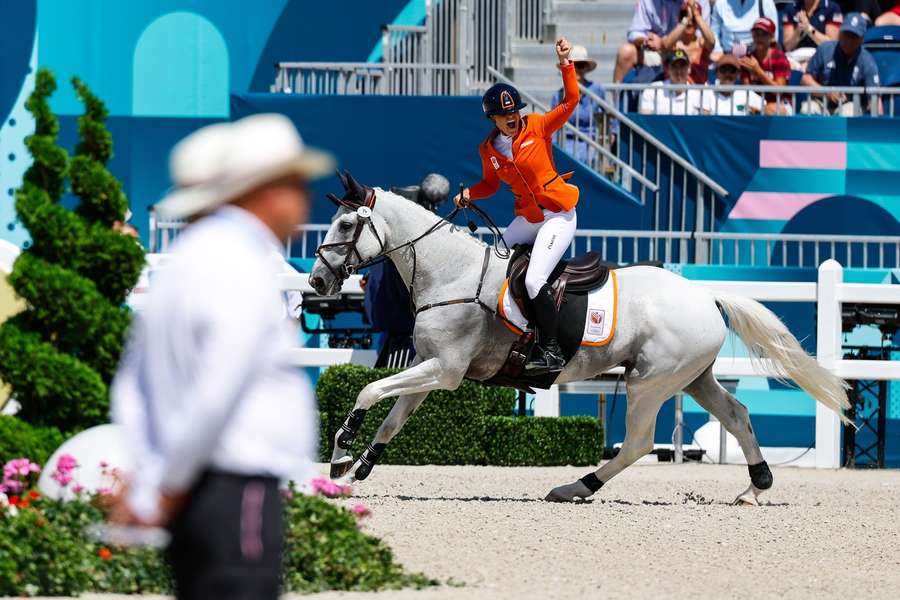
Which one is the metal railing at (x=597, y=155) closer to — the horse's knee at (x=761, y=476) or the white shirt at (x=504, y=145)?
the white shirt at (x=504, y=145)

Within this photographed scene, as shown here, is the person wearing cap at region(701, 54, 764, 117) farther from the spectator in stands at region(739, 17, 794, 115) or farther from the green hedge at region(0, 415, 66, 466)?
the green hedge at region(0, 415, 66, 466)

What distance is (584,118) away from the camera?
17031 mm

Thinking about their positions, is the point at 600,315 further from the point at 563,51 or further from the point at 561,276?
the point at 563,51

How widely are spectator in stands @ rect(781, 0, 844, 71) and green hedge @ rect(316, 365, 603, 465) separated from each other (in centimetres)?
701

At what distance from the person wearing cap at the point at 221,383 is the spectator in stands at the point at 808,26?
51.0ft

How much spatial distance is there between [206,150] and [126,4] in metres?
16.1

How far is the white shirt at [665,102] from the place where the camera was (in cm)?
1672

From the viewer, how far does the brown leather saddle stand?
33.5 feet

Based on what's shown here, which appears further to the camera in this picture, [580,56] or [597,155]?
[580,56]

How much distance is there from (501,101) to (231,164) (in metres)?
6.43

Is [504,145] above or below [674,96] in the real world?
below

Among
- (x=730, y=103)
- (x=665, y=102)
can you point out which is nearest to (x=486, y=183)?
(x=665, y=102)

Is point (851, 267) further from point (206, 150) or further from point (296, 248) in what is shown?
point (206, 150)

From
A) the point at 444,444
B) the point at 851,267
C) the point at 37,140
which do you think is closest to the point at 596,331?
the point at 444,444
